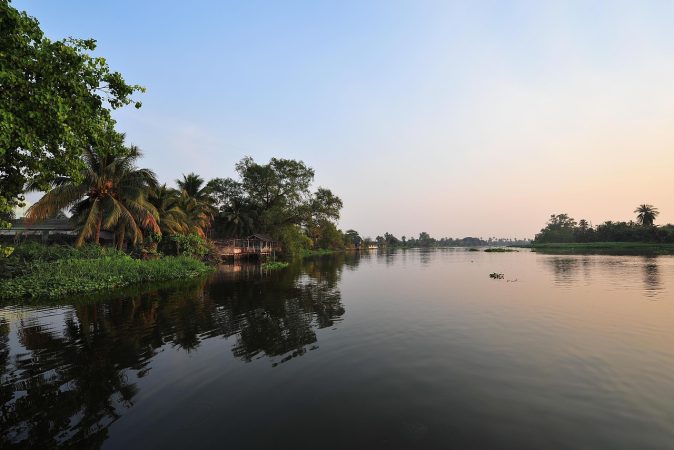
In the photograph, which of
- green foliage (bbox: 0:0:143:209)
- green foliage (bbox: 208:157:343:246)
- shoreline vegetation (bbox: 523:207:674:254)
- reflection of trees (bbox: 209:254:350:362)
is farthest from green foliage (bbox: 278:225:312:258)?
shoreline vegetation (bbox: 523:207:674:254)

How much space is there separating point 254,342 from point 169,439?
5.53m

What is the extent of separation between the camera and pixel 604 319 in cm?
1362

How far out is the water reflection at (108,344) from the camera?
241 inches

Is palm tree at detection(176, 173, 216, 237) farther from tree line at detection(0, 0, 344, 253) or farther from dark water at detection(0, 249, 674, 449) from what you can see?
dark water at detection(0, 249, 674, 449)

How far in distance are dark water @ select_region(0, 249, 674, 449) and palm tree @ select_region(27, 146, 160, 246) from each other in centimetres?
1249

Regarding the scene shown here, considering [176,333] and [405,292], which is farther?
[405,292]

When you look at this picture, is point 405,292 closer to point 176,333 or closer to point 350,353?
point 350,353

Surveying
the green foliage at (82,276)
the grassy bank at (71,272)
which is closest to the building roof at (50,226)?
the grassy bank at (71,272)

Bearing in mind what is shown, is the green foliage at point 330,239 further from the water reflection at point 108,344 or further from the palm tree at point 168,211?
the water reflection at point 108,344

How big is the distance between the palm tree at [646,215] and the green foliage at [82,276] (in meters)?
121

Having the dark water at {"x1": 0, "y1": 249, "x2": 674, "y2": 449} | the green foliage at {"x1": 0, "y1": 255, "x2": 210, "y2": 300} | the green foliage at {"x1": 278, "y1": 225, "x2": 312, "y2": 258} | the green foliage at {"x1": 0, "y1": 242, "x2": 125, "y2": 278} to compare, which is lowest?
the dark water at {"x1": 0, "y1": 249, "x2": 674, "y2": 449}

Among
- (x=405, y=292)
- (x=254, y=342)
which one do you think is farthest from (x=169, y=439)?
(x=405, y=292)

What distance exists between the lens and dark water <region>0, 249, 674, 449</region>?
5.69 m

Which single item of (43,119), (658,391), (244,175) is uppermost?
(244,175)
